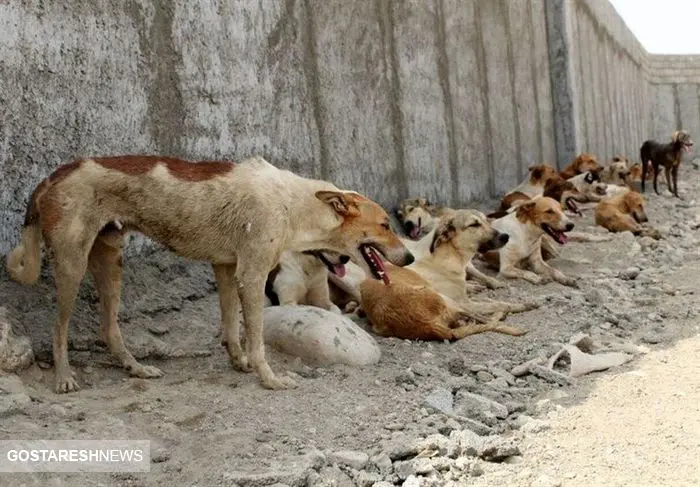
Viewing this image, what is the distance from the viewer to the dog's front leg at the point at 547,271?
771cm

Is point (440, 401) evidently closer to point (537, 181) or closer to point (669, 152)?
point (537, 181)

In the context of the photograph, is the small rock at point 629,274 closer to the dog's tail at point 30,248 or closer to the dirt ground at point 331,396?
the dirt ground at point 331,396

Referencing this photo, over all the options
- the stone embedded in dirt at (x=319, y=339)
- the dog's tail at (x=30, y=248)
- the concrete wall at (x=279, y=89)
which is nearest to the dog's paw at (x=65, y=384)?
the dog's tail at (x=30, y=248)

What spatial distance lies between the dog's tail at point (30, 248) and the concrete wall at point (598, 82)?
10.8m

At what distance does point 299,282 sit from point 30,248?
2.14 metres

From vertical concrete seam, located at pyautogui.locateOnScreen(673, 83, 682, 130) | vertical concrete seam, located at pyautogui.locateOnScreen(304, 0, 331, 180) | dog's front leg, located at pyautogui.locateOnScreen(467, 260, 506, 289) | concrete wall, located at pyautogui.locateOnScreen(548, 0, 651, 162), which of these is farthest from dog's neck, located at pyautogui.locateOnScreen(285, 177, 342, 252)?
vertical concrete seam, located at pyautogui.locateOnScreen(673, 83, 682, 130)

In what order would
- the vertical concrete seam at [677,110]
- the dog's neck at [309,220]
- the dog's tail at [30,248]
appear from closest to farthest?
the dog's tail at [30,248] < the dog's neck at [309,220] < the vertical concrete seam at [677,110]

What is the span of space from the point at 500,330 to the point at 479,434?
6.90ft

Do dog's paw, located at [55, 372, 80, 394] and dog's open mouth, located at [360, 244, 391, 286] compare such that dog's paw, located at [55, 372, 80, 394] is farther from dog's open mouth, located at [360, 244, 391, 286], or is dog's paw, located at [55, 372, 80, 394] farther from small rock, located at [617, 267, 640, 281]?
small rock, located at [617, 267, 640, 281]

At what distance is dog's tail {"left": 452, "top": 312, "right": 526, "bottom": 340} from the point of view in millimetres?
5683

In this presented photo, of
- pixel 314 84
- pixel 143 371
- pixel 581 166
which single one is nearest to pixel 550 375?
pixel 143 371

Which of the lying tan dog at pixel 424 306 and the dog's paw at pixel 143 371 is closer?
the dog's paw at pixel 143 371

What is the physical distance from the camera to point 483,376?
15.7 ft

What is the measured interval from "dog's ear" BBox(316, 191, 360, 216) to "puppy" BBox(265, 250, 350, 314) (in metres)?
1.27
